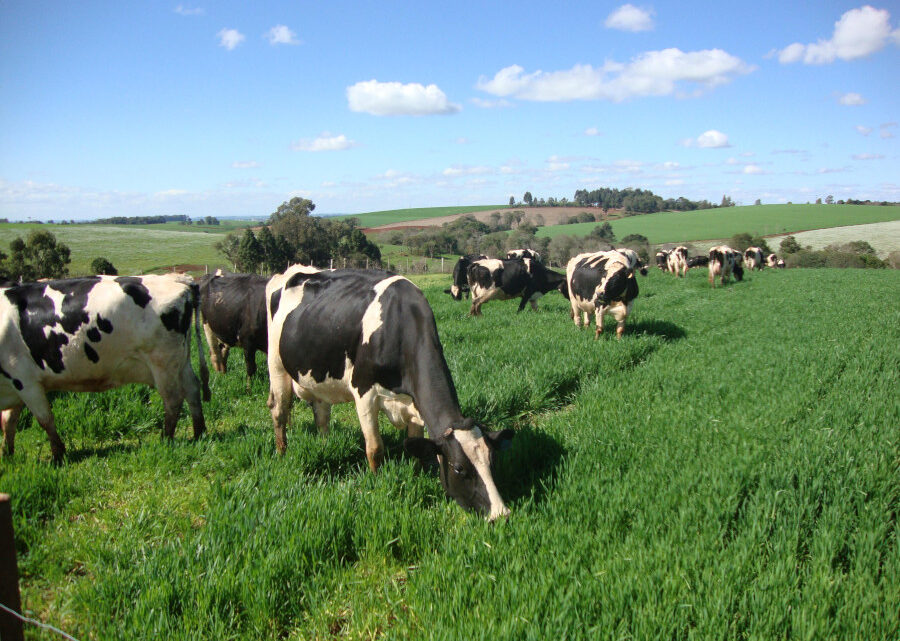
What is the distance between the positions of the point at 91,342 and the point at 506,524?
4726 millimetres

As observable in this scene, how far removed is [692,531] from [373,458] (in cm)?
258

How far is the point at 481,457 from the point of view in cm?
386

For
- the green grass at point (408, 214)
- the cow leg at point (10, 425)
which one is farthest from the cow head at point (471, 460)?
the green grass at point (408, 214)

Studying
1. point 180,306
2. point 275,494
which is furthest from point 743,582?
point 180,306

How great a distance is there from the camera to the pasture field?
9.39 feet

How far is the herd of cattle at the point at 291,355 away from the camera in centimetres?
424

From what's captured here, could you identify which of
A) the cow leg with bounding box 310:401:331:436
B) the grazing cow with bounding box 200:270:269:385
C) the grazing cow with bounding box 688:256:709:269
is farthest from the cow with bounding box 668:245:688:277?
the cow leg with bounding box 310:401:331:436

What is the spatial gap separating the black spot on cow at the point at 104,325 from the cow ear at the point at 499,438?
4283 mm

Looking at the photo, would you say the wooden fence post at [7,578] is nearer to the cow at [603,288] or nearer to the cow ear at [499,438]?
the cow ear at [499,438]

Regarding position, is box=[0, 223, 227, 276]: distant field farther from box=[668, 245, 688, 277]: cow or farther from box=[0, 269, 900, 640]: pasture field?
box=[0, 269, 900, 640]: pasture field

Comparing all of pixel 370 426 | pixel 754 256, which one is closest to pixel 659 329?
pixel 370 426

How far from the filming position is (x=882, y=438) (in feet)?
16.0

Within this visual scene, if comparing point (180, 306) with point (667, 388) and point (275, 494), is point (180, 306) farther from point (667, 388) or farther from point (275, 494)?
point (667, 388)

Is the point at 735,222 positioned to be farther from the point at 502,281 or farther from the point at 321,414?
the point at 321,414
